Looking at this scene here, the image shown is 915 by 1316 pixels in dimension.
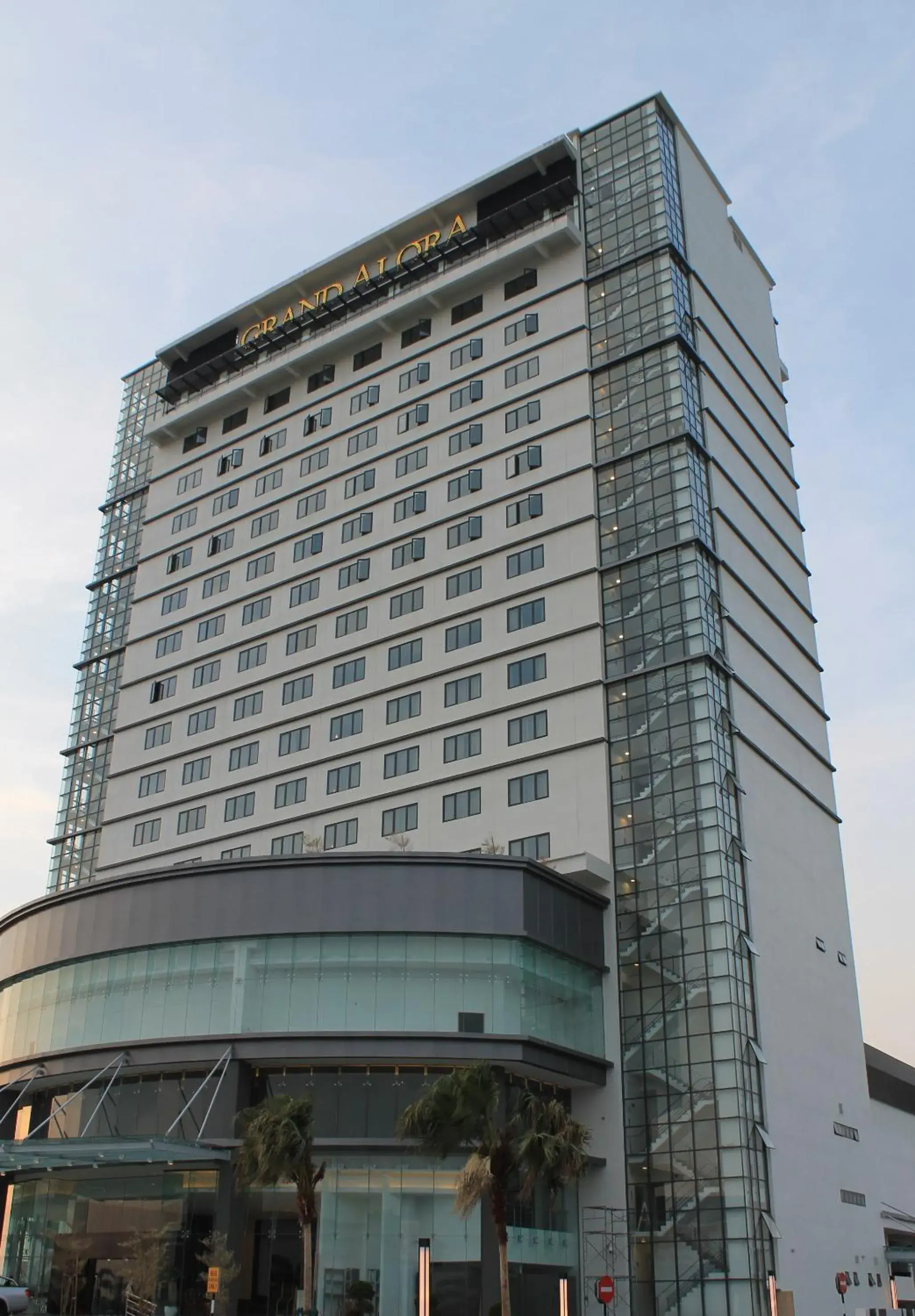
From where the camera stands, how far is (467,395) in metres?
78.9

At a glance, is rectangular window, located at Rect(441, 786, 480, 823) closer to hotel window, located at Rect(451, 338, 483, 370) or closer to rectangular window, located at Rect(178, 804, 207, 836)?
rectangular window, located at Rect(178, 804, 207, 836)

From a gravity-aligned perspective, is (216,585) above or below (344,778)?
above

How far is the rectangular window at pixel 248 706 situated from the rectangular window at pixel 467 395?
21.4 m

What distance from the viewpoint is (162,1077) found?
57.8 meters

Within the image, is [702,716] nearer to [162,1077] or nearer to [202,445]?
[162,1077]

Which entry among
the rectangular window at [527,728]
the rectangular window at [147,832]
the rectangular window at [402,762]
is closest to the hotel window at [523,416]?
the rectangular window at [527,728]

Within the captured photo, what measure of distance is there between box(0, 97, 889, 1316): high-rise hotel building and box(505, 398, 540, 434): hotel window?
20 centimetres

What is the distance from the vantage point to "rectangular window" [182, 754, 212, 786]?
82.0 metres

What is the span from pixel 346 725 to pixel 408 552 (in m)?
10.9

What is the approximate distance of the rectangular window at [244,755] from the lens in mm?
79500

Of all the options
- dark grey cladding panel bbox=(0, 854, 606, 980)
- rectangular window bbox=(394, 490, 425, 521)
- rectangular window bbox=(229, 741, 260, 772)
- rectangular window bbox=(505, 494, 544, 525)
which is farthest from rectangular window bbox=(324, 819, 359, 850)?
rectangular window bbox=(505, 494, 544, 525)

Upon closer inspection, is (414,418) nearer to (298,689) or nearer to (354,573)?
(354,573)

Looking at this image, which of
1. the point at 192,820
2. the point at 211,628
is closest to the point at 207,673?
the point at 211,628

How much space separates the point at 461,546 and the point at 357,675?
32.1 ft
